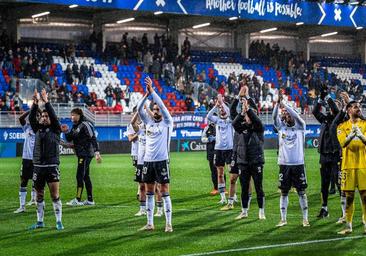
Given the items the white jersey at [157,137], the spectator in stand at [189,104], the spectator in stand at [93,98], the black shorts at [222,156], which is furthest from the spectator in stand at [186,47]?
the white jersey at [157,137]

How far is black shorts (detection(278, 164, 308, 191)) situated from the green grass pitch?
71 centimetres

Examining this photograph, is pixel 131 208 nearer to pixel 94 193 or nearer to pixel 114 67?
pixel 94 193

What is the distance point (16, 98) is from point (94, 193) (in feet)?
64.9

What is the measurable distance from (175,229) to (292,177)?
2.41m

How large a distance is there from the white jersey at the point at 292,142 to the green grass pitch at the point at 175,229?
47.0 inches

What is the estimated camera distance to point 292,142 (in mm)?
16188

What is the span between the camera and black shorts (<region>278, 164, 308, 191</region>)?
15984 millimetres

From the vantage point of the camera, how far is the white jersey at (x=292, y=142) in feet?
52.9

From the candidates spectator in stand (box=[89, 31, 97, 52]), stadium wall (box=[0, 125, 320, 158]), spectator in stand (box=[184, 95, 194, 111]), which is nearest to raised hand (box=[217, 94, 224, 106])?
stadium wall (box=[0, 125, 320, 158])

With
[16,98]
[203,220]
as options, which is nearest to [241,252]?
[203,220]

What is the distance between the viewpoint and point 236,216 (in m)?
17.4

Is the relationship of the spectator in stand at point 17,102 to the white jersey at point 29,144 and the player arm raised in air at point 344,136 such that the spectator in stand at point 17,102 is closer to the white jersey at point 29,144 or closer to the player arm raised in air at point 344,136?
the white jersey at point 29,144

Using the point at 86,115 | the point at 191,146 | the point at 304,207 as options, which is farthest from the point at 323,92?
the point at 191,146

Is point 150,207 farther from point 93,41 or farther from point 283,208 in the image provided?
point 93,41
